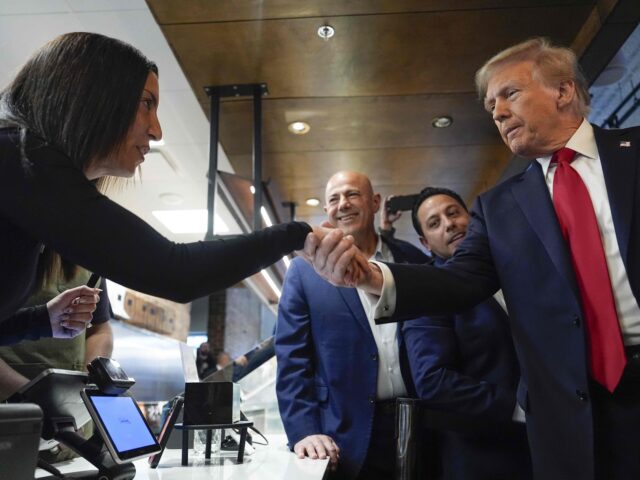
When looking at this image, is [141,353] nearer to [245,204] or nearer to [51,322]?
[245,204]

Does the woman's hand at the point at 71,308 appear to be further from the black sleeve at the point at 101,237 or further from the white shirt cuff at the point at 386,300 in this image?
the white shirt cuff at the point at 386,300

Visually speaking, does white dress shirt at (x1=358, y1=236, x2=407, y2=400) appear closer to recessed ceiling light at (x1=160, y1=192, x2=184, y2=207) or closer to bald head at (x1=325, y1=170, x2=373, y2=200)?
bald head at (x1=325, y1=170, x2=373, y2=200)

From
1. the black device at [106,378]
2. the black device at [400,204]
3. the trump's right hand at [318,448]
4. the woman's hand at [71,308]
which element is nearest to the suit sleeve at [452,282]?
the trump's right hand at [318,448]

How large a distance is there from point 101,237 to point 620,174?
109 centimetres

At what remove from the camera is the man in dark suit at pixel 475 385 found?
162 cm

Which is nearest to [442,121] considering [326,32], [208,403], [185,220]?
[326,32]

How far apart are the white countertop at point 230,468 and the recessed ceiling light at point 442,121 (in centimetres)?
275

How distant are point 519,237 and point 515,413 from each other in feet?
2.09

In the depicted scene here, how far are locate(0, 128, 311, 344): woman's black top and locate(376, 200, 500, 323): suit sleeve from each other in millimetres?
435

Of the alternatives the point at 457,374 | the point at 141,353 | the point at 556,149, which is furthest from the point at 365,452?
the point at 141,353

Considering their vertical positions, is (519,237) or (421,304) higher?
(519,237)

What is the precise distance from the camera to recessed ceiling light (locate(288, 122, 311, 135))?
384 cm

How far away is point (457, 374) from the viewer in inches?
65.9

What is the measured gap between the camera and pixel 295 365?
6.05ft
